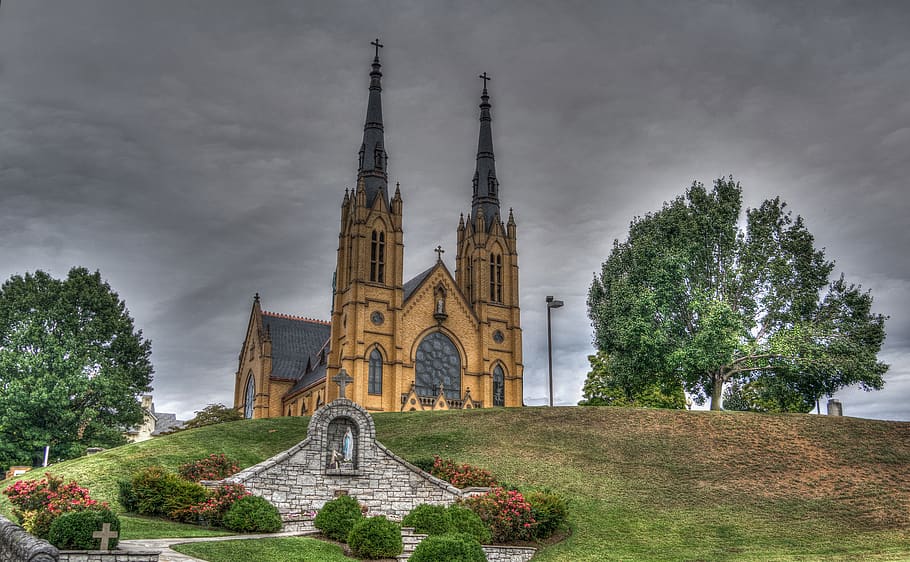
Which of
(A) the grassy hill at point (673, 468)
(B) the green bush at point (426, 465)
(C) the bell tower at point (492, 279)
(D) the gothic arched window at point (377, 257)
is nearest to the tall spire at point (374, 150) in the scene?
(D) the gothic arched window at point (377, 257)

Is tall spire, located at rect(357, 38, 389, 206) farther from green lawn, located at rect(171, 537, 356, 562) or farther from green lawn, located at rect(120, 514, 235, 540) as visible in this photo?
green lawn, located at rect(171, 537, 356, 562)

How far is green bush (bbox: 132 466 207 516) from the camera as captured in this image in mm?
20516

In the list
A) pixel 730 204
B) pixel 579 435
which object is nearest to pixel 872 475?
pixel 579 435

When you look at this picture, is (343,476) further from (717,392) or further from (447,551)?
(717,392)

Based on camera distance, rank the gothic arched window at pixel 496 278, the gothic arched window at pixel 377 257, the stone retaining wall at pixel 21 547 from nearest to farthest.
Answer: the stone retaining wall at pixel 21 547 → the gothic arched window at pixel 377 257 → the gothic arched window at pixel 496 278

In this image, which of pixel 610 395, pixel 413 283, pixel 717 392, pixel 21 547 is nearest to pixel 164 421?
pixel 413 283

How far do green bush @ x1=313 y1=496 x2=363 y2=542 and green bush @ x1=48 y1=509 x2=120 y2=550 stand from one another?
6.09 metres

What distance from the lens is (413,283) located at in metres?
58.6

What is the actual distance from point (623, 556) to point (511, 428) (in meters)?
13.4

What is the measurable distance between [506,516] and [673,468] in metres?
9.76

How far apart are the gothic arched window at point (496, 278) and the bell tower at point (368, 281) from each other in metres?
8.00

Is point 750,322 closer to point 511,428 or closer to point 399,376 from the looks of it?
point 511,428

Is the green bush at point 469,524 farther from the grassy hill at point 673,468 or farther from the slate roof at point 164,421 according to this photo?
the slate roof at point 164,421

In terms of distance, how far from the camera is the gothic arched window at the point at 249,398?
64188 millimetres
